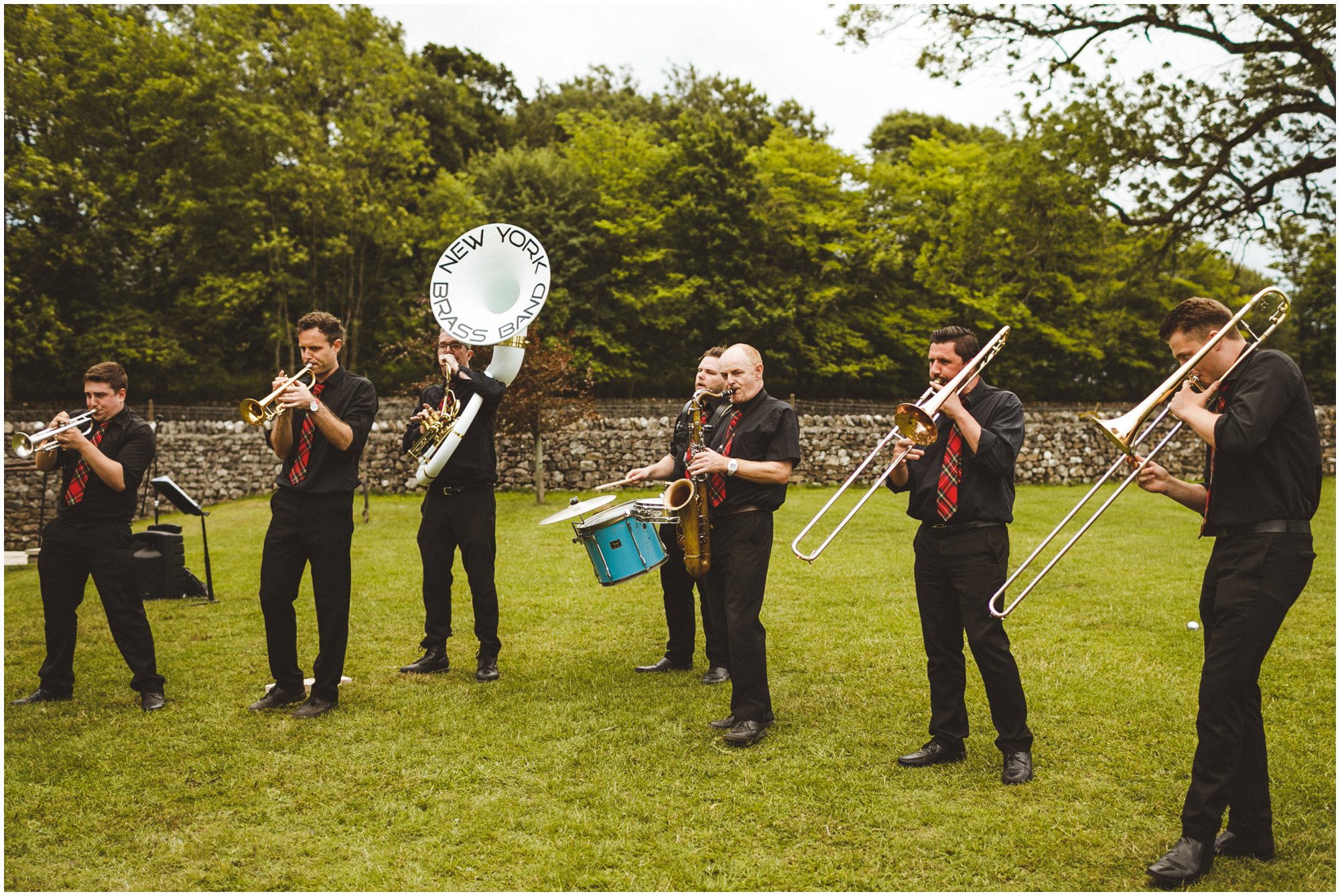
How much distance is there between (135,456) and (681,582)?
3.63m

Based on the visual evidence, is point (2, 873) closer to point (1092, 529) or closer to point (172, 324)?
point (1092, 529)

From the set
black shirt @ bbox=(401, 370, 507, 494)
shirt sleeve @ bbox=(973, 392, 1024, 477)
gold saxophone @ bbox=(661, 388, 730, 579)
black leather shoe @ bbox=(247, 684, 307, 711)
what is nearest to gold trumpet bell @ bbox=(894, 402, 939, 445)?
shirt sleeve @ bbox=(973, 392, 1024, 477)

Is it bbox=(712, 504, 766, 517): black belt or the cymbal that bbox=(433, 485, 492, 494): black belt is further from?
bbox=(712, 504, 766, 517): black belt

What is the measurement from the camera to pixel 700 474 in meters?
5.17

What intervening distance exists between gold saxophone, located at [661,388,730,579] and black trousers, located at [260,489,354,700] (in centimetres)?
201

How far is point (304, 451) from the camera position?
552 cm

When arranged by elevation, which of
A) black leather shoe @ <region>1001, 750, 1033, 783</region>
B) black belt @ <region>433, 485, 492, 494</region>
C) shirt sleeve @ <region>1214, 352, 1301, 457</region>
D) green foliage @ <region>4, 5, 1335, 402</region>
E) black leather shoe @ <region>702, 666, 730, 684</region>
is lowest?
black leather shoe @ <region>702, 666, 730, 684</region>

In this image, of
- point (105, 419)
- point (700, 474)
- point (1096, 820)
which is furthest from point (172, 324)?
point (1096, 820)

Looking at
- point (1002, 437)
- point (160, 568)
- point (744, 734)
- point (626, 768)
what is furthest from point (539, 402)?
point (1002, 437)

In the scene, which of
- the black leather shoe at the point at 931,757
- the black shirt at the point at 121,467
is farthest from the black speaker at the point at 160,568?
the black leather shoe at the point at 931,757

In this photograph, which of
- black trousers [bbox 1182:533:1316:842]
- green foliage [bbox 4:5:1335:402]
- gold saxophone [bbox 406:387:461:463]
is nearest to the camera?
black trousers [bbox 1182:533:1316:842]

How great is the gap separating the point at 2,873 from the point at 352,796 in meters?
1.36

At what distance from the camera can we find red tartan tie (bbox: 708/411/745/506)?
208 inches

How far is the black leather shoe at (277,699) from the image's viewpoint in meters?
5.66
